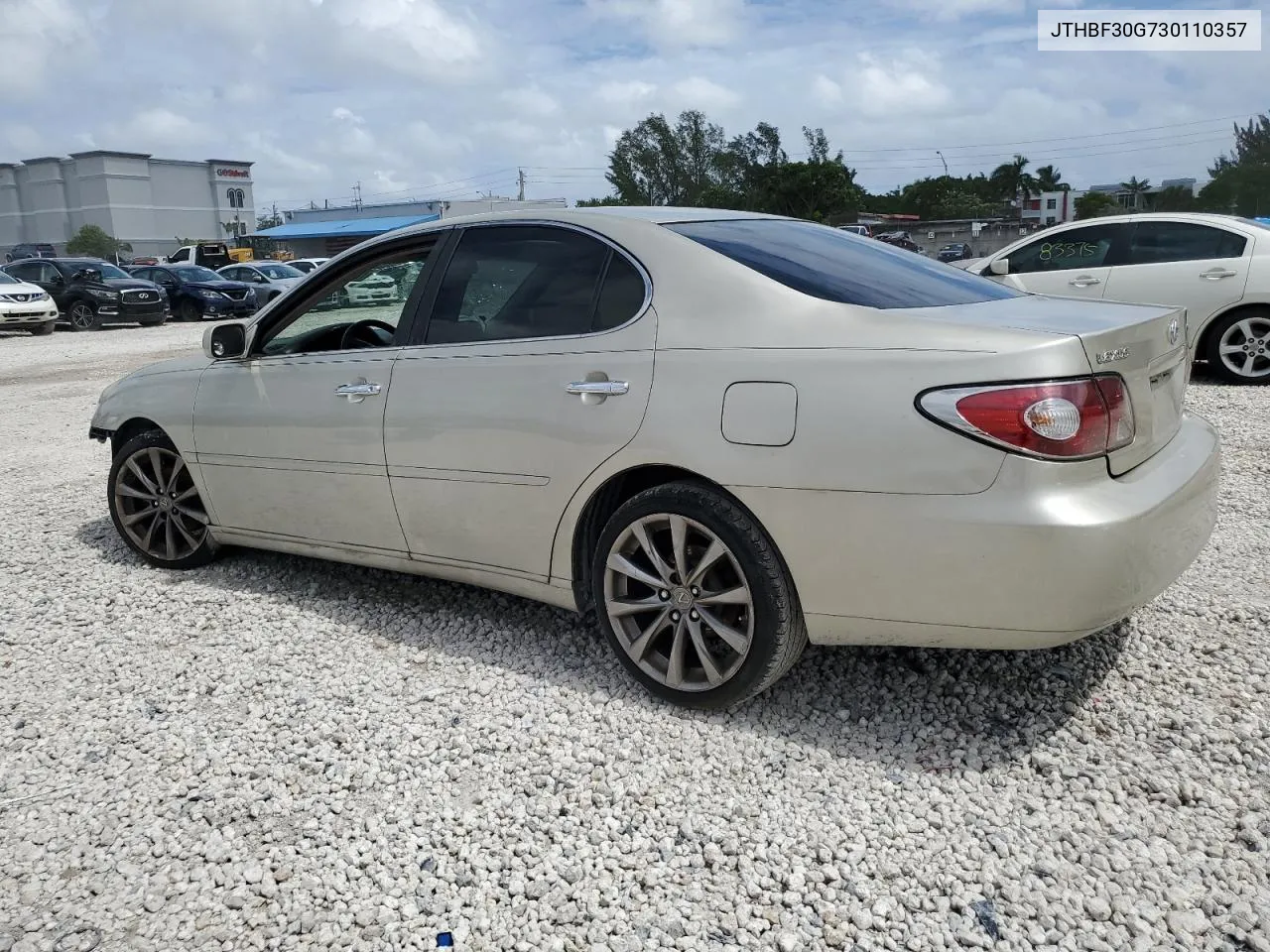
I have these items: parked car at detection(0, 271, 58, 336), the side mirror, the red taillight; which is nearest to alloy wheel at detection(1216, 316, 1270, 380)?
the red taillight

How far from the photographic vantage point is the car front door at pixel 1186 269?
349 inches

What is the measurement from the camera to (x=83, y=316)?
2355 cm

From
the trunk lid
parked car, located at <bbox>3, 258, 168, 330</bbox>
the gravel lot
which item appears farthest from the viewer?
parked car, located at <bbox>3, 258, 168, 330</bbox>

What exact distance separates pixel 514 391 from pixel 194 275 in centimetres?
2609

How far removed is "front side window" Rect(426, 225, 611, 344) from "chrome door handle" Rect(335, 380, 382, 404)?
0.30 m

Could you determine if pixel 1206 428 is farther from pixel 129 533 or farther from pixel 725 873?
pixel 129 533

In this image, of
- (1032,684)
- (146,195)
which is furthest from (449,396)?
(146,195)

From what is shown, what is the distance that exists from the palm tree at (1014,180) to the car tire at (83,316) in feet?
291

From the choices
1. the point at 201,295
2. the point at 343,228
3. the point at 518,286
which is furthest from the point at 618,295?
the point at 343,228

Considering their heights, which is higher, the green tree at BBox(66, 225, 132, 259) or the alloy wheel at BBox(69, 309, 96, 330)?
the green tree at BBox(66, 225, 132, 259)

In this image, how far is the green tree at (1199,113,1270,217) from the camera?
2213 inches

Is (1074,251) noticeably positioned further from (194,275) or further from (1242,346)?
(194,275)

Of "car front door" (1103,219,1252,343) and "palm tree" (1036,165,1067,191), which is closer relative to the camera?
"car front door" (1103,219,1252,343)

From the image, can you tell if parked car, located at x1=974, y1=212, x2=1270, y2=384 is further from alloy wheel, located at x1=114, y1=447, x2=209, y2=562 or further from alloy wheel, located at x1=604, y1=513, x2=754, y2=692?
alloy wheel, located at x1=114, y1=447, x2=209, y2=562
